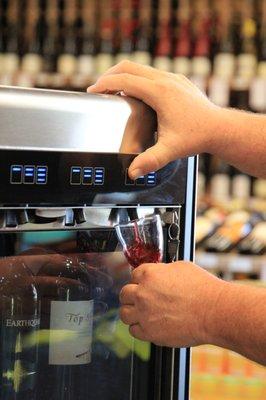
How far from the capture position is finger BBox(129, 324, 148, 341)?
3.91 ft

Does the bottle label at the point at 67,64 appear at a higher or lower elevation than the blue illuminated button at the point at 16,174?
higher

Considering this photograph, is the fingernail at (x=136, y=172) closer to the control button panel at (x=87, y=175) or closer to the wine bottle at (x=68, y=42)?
the control button panel at (x=87, y=175)

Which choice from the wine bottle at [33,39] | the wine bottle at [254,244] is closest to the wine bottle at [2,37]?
the wine bottle at [33,39]

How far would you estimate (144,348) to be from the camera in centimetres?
126

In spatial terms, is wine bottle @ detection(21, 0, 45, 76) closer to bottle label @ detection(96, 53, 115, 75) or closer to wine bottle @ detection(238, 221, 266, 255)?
bottle label @ detection(96, 53, 115, 75)

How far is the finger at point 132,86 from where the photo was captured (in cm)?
117

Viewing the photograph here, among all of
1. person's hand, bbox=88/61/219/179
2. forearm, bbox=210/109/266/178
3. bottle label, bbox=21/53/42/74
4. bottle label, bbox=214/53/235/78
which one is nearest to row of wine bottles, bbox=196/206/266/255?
bottle label, bbox=214/53/235/78

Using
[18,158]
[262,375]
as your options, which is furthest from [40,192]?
[262,375]

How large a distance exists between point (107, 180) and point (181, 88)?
0.64ft

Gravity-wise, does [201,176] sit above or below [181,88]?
below

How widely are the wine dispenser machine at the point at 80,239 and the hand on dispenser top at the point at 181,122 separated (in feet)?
0.07

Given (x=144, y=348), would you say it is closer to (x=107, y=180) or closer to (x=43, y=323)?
(x=43, y=323)

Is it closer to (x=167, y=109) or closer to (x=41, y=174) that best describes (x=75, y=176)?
(x=41, y=174)

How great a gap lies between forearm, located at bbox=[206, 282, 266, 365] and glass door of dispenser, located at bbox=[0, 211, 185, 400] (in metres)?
0.14
